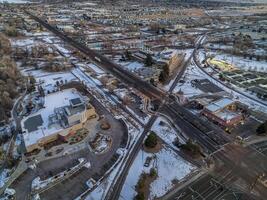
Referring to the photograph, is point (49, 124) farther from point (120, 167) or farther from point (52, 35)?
point (52, 35)

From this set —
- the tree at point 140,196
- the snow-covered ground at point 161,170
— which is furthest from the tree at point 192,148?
the tree at point 140,196

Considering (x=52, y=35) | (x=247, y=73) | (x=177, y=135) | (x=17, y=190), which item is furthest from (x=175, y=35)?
(x=17, y=190)

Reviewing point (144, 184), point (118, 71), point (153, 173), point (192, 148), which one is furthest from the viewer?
point (118, 71)

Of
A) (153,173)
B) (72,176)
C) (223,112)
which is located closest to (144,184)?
(153,173)

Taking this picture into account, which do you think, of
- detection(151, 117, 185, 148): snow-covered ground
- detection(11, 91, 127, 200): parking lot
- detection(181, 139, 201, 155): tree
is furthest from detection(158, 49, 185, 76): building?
detection(11, 91, 127, 200): parking lot

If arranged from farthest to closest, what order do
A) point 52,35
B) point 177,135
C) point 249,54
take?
point 52,35
point 249,54
point 177,135

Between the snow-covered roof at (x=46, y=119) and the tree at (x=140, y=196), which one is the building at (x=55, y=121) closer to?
the snow-covered roof at (x=46, y=119)

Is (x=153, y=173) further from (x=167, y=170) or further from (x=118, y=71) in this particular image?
(x=118, y=71)

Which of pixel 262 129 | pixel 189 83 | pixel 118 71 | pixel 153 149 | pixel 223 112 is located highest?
pixel 262 129
